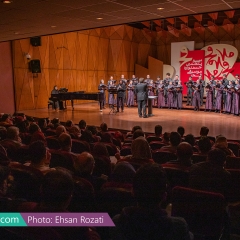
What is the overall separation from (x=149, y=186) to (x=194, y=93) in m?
11.4

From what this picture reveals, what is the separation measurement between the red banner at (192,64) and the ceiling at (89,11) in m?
9.75

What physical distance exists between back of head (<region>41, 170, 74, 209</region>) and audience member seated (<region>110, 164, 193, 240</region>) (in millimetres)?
319

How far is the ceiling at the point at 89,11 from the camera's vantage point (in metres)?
5.25

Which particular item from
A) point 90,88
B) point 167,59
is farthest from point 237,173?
point 167,59

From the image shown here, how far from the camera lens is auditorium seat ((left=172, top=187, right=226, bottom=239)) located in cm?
192

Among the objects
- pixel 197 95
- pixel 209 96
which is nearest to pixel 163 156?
pixel 209 96

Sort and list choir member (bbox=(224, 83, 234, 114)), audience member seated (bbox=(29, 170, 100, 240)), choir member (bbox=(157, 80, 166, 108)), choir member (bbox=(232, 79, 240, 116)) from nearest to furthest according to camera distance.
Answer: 1. audience member seated (bbox=(29, 170, 100, 240))
2. choir member (bbox=(232, 79, 240, 116))
3. choir member (bbox=(224, 83, 234, 114))
4. choir member (bbox=(157, 80, 166, 108))

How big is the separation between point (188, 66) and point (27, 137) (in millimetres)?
13391

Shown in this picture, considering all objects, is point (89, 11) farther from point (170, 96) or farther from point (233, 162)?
point (170, 96)

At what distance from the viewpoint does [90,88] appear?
16.2 m

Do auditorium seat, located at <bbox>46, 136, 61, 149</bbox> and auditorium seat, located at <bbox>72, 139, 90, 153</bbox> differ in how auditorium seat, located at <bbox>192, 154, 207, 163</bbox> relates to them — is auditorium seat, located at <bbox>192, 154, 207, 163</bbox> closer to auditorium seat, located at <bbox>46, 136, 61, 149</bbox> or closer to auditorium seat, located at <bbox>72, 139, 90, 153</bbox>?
auditorium seat, located at <bbox>72, 139, 90, 153</bbox>

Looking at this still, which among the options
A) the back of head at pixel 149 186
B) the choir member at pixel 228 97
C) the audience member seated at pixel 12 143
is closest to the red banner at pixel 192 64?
the choir member at pixel 228 97

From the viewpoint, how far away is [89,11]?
5965 mm

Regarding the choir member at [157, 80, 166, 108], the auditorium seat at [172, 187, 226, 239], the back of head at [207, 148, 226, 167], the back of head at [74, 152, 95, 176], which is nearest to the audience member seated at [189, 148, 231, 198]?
the back of head at [207, 148, 226, 167]
